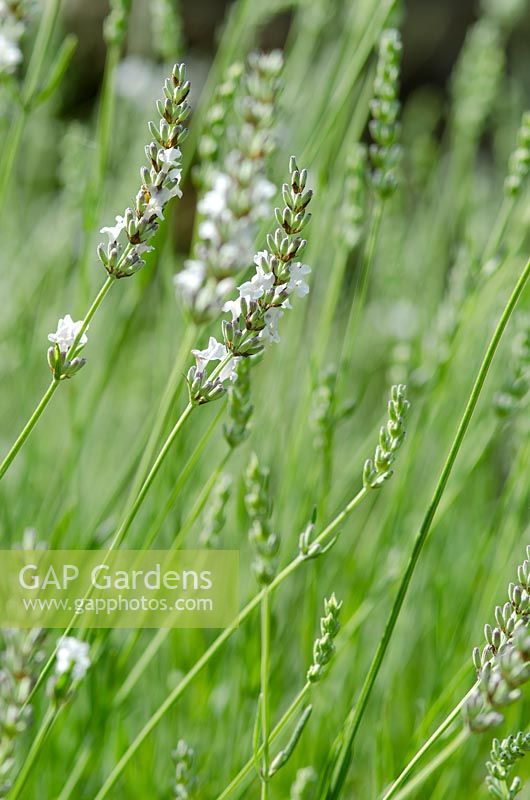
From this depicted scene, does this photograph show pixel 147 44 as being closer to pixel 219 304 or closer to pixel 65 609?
pixel 65 609

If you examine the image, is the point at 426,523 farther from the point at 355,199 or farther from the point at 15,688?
the point at 355,199

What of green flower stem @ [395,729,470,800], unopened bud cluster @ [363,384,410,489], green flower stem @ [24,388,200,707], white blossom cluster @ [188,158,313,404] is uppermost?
white blossom cluster @ [188,158,313,404]

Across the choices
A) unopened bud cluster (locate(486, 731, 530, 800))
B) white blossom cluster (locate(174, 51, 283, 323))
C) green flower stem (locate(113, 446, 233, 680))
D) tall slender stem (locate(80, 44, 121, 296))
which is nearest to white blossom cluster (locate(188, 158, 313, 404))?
white blossom cluster (locate(174, 51, 283, 323))

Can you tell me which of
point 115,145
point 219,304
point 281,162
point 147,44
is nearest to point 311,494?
point 219,304

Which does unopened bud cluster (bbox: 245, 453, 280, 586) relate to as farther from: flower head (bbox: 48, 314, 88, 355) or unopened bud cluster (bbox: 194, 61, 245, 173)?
unopened bud cluster (bbox: 194, 61, 245, 173)

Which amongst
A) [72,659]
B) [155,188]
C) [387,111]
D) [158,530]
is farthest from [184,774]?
[387,111]

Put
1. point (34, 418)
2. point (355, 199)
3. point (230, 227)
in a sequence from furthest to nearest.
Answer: point (355, 199), point (34, 418), point (230, 227)
